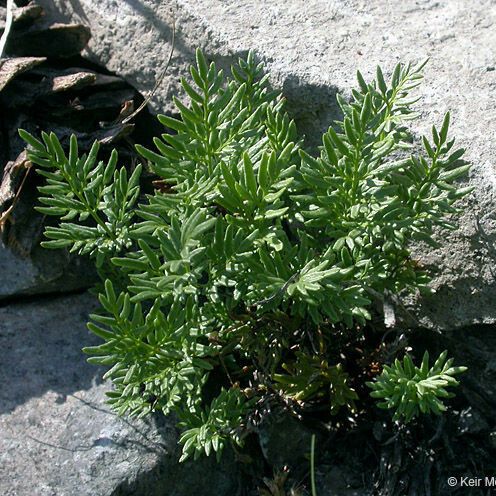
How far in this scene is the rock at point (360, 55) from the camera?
101 inches

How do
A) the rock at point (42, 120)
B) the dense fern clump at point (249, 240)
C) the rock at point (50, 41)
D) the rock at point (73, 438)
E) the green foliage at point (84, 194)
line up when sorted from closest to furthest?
1. the dense fern clump at point (249, 240)
2. the green foliage at point (84, 194)
3. the rock at point (73, 438)
4. the rock at point (42, 120)
5. the rock at point (50, 41)

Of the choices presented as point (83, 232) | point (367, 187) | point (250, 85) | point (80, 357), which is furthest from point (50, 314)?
point (367, 187)

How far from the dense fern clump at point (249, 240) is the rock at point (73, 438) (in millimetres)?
137

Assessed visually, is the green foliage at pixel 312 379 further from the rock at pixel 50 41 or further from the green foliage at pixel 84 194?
the rock at pixel 50 41

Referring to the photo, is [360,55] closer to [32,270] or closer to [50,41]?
[50,41]

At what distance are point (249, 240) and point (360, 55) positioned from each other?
948 mm

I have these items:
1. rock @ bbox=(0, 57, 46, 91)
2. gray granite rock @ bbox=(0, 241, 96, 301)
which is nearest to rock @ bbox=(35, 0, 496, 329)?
rock @ bbox=(0, 57, 46, 91)

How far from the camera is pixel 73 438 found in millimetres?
2605

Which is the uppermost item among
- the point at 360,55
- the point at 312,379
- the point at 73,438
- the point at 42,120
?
the point at 360,55

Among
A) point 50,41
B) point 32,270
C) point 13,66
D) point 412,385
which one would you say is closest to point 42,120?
point 13,66

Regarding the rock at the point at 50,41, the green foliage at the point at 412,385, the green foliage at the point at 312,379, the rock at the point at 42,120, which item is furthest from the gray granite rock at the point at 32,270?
the green foliage at the point at 412,385

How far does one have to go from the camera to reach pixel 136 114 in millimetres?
3012

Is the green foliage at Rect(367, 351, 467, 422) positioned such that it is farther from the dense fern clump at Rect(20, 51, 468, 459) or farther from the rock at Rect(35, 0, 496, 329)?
the rock at Rect(35, 0, 496, 329)

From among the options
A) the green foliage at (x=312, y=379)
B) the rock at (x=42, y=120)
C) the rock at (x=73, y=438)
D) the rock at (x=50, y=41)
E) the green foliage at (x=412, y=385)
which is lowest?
the rock at (x=73, y=438)
